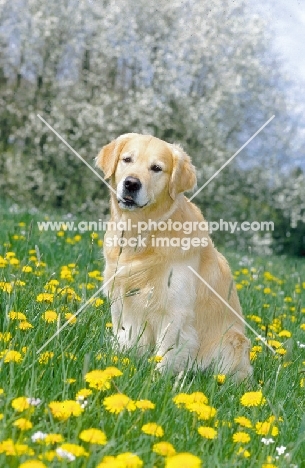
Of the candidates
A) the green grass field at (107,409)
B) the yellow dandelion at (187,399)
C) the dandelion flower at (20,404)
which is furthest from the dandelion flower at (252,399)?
the dandelion flower at (20,404)

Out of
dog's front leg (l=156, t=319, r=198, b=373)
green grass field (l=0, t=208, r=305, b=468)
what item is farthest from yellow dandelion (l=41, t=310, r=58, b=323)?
dog's front leg (l=156, t=319, r=198, b=373)

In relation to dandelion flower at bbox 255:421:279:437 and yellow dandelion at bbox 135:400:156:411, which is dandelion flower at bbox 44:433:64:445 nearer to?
yellow dandelion at bbox 135:400:156:411

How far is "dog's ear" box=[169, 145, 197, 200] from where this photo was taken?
3.67 m

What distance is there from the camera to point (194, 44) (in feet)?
50.4

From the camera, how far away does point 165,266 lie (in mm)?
3465

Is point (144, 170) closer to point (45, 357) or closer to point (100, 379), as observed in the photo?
point (45, 357)

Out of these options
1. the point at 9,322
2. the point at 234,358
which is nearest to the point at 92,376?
the point at 9,322

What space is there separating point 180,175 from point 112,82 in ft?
40.7

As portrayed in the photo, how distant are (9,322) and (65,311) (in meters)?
0.44

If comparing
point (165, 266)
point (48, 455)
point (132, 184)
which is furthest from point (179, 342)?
point (48, 455)

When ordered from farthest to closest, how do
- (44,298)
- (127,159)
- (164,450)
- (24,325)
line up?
(127,159)
(44,298)
(24,325)
(164,450)

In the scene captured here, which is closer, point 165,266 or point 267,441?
point 267,441

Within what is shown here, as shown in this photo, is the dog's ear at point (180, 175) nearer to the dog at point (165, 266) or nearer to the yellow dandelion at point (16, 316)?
the dog at point (165, 266)

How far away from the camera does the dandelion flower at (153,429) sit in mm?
1865
